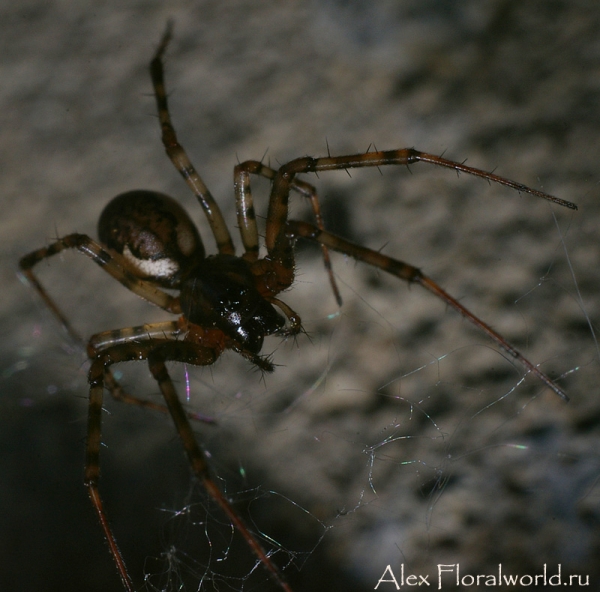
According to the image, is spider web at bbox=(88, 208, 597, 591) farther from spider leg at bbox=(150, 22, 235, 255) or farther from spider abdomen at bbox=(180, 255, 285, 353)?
spider leg at bbox=(150, 22, 235, 255)

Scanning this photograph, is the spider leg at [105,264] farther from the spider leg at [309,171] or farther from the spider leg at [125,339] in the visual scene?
the spider leg at [309,171]

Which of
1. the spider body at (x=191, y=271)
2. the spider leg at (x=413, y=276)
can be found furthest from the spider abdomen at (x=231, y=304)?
the spider leg at (x=413, y=276)

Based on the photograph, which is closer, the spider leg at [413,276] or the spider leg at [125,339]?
the spider leg at [413,276]

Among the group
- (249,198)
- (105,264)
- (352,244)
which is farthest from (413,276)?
(105,264)

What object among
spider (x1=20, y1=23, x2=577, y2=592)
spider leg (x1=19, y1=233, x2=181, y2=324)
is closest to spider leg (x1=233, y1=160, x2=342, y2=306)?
spider (x1=20, y1=23, x2=577, y2=592)

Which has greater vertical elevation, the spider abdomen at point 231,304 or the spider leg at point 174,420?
the spider abdomen at point 231,304

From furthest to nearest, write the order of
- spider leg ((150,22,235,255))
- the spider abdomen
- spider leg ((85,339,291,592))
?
spider leg ((150,22,235,255))
the spider abdomen
spider leg ((85,339,291,592))

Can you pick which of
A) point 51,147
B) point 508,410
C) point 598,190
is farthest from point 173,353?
point 51,147
